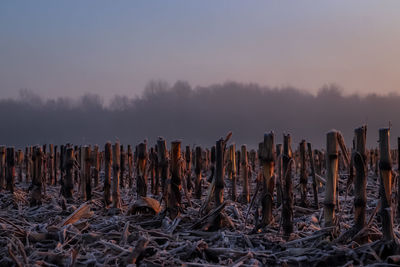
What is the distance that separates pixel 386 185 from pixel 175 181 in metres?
3.08

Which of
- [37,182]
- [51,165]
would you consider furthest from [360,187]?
[51,165]

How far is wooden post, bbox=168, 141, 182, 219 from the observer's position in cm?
621

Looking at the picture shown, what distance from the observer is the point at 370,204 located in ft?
29.8

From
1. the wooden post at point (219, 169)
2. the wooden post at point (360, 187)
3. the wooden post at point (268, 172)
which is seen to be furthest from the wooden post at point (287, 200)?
the wooden post at point (219, 169)

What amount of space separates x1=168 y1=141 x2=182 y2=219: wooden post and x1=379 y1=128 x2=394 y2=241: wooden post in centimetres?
291

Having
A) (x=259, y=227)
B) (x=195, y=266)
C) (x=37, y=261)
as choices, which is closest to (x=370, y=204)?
(x=259, y=227)

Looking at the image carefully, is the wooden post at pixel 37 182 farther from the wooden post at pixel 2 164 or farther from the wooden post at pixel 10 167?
the wooden post at pixel 2 164

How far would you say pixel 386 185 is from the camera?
173 inches

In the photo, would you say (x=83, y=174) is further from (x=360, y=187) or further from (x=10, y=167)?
(x=360, y=187)

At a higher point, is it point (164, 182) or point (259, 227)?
point (164, 182)

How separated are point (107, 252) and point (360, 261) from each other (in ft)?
9.17

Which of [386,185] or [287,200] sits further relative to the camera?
[287,200]

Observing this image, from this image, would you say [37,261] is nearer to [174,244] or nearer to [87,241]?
[87,241]

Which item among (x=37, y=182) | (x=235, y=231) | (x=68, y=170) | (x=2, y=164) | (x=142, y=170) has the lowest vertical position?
(x=235, y=231)
